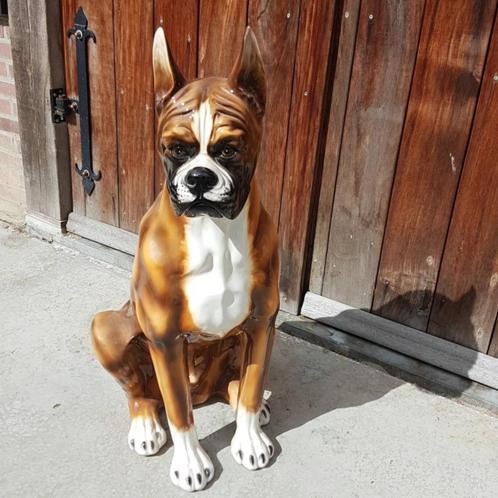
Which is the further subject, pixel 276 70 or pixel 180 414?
→ pixel 276 70

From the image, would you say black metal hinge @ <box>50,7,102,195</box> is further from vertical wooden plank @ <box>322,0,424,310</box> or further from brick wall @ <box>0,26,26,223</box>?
vertical wooden plank @ <box>322,0,424,310</box>

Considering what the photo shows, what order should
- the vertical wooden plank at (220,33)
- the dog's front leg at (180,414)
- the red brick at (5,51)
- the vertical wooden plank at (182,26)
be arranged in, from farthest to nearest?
1. the red brick at (5,51)
2. the vertical wooden plank at (182,26)
3. the vertical wooden plank at (220,33)
4. the dog's front leg at (180,414)

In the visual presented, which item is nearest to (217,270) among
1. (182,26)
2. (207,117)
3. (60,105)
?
(207,117)

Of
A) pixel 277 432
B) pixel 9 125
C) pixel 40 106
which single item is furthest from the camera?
pixel 9 125

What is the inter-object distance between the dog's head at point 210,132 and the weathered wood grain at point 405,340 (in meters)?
1.45

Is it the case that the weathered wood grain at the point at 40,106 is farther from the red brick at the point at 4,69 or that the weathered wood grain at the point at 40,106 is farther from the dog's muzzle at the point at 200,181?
the dog's muzzle at the point at 200,181

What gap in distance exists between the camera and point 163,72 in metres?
1.64

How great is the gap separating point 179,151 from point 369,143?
4.28 ft

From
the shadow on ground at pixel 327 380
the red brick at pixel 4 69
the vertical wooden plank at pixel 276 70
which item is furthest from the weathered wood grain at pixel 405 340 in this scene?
the red brick at pixel 4 69

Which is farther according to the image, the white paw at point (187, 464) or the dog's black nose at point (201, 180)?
the white paw at point (187, 464)

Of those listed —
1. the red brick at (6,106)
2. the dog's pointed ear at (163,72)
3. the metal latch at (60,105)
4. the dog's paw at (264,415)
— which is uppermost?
the dog's pointed ear at (163,72)

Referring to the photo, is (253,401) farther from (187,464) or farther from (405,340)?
(405,340)

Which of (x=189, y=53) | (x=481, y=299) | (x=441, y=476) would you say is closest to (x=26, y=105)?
(x=189, y=53)

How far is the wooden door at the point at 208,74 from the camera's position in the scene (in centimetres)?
265
